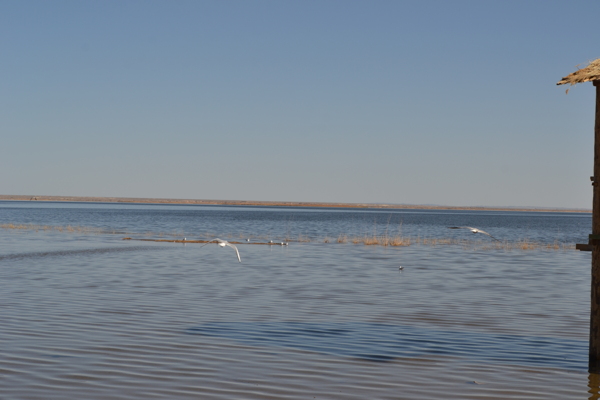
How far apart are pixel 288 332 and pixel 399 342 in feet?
6.60

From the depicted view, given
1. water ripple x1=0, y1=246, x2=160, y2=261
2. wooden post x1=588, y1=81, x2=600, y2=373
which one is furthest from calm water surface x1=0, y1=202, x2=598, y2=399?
water ripple x1=0, y1=246, x2=160, y2=261

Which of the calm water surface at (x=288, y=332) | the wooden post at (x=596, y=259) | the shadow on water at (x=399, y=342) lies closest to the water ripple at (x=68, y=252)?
the calm water surface at (x=288, y=332)

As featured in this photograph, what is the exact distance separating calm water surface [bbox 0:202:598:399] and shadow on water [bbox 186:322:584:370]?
3cm

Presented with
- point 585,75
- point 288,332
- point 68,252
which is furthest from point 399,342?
point 68,252

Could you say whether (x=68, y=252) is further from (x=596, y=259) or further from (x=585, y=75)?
(x=585, y=75)

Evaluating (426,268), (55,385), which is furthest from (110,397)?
(426,268)

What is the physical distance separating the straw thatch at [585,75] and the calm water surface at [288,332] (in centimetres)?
408

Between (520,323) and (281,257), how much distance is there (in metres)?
17.9

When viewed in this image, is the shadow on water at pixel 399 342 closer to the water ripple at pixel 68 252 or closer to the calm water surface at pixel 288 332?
the calm water surface at pixel 288 332

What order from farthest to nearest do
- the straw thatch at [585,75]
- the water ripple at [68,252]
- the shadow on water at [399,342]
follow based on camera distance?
the water ripple at [68,252]
the shadow on water at [399,342]
the straw thatch at [585,75]

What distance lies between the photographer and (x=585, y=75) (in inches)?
376

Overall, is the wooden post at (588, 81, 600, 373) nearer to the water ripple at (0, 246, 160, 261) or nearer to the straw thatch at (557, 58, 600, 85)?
the straw thatch at (557, 58, 600, 85)

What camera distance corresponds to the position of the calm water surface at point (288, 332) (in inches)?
350

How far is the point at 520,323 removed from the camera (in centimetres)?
1410
